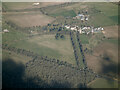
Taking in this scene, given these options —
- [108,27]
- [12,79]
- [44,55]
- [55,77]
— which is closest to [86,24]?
[108,27]

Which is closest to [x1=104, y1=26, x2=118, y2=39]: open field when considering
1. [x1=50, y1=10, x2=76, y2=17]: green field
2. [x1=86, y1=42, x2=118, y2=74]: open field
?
[x1=86, y1=42, x2=118, y2=74]: open field

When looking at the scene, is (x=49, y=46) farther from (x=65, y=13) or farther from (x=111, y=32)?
(x=111, y=32)

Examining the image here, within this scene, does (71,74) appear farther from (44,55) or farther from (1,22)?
(1,22)

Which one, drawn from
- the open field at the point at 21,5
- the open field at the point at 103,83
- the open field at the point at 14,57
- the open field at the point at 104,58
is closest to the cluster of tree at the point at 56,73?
the open field at the point at 103,83

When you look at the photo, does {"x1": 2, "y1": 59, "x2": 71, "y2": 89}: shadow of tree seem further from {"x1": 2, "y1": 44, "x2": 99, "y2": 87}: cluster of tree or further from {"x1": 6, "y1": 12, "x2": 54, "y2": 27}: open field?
{"x1": 6, "y1": 12, "x2": 54, "y2": 27}: open field

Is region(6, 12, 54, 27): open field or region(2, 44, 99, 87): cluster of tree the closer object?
region(2, 44, 99, 87): cluster of tree
